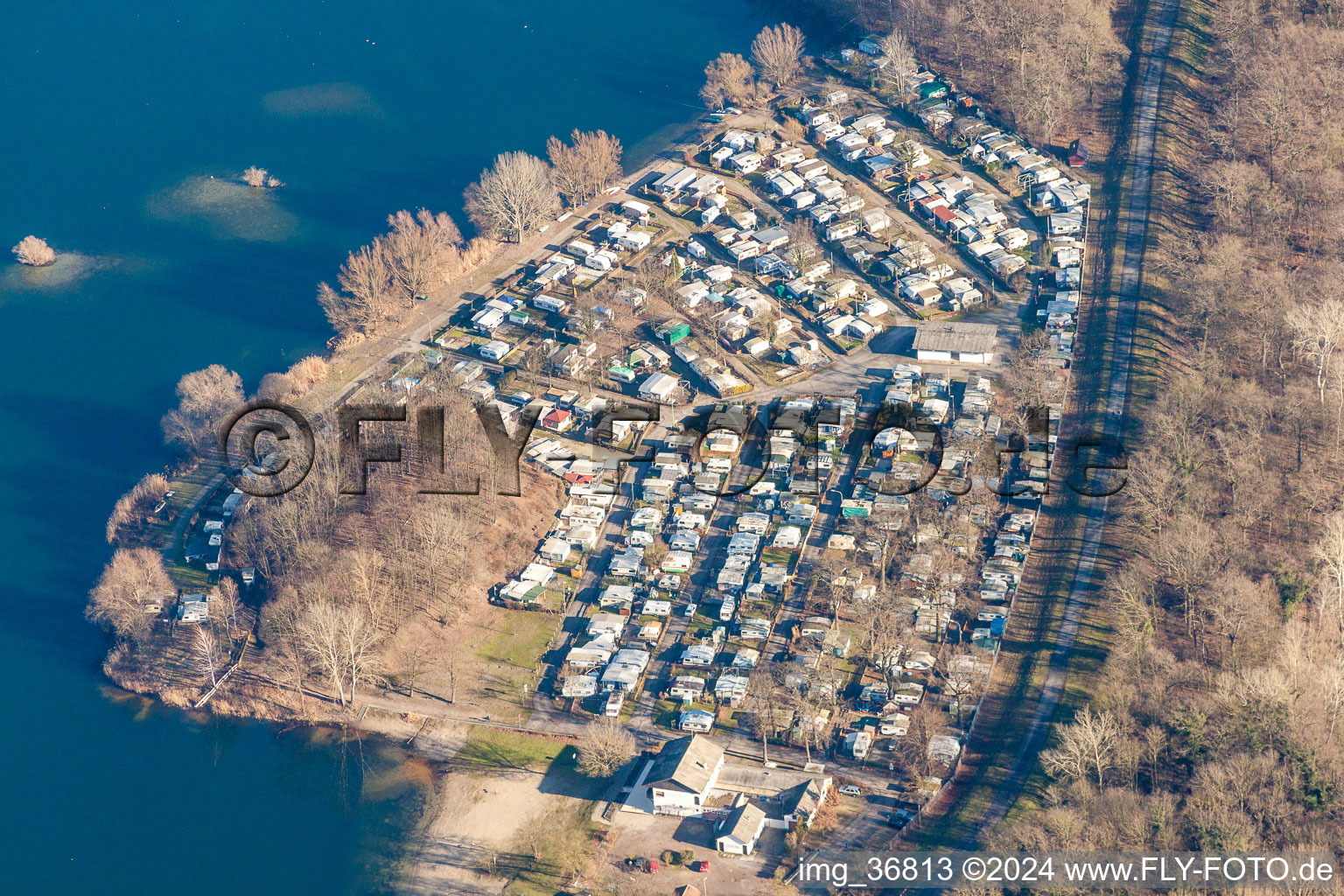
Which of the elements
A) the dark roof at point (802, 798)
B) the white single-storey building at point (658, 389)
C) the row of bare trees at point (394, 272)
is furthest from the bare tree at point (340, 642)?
the row of bare trees at point (394, 272)

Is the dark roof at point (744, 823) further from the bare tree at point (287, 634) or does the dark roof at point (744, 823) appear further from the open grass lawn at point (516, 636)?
the bare tree at point (287, 634)

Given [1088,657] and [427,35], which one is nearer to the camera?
[1088,657]

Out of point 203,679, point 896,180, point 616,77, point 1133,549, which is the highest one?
point 616,77

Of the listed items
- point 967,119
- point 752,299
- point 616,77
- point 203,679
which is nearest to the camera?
point 203,679

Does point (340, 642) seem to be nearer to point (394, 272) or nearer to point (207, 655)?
point (207, 655)

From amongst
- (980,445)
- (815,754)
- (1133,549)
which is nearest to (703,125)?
(980,445)

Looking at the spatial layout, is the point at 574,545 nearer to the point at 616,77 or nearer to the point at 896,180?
the point at 896,180
